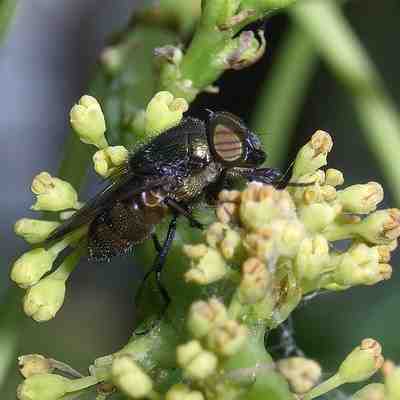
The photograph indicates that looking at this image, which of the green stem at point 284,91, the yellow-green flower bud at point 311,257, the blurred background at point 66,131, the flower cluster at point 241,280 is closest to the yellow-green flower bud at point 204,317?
the flower cluster at point 241,280

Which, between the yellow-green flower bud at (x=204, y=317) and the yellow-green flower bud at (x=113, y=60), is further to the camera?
the yellow-green flower bud at (x=113, y=60)

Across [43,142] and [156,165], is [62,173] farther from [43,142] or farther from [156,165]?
[43,142]

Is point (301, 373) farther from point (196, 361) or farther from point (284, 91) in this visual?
point (284, 91)

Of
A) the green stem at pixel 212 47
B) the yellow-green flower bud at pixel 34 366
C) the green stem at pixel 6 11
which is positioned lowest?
the yellow-green flower bud at pixel 34 366

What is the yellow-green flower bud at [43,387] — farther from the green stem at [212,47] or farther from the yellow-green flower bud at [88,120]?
the green stem at [212,47]

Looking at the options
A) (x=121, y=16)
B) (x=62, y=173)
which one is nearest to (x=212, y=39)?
(x=62, y=173)

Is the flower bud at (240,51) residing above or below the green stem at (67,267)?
above

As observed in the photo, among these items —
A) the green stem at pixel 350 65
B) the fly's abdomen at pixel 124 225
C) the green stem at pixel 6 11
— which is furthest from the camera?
the green stem at pixel 350 65

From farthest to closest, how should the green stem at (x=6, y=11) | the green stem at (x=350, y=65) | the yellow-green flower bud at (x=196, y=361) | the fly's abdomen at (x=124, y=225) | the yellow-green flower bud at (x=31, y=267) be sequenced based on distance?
the green stem at (x=350, y=65), the green stem at (x=6, y=11), the fly's abdomen at (x=124, y=225), the yellow-green flower bud at (x=31, y=267), the yellow-green flower bud at (x=196, y=361)
